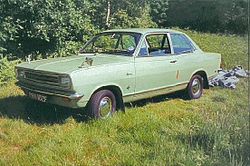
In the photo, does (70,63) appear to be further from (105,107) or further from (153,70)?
(153,70)

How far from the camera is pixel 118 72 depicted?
475 centimetres

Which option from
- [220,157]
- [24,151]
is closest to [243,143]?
[220,157]

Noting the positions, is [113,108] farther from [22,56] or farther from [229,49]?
[229,49]

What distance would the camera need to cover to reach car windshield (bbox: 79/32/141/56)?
5.35 m

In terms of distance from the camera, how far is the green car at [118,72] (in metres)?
4.37

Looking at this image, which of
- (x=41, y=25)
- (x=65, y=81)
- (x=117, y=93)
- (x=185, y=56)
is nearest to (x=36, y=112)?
(x=65, y=81)

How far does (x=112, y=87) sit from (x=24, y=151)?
1.72 meters

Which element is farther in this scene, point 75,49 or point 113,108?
point 75,49

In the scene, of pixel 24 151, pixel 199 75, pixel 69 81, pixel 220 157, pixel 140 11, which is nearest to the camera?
pixel 220 157

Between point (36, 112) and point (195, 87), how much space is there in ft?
11.5

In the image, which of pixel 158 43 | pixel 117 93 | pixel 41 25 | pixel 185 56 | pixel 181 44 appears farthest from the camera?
pixel 41 25

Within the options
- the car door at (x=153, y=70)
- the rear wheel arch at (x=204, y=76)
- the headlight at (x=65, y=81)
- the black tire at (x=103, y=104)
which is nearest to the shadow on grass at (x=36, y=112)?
the black tire at (x=103, y=104)

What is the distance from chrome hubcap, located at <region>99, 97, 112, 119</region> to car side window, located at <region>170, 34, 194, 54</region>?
6.71ft

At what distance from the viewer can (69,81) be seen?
165 inches
